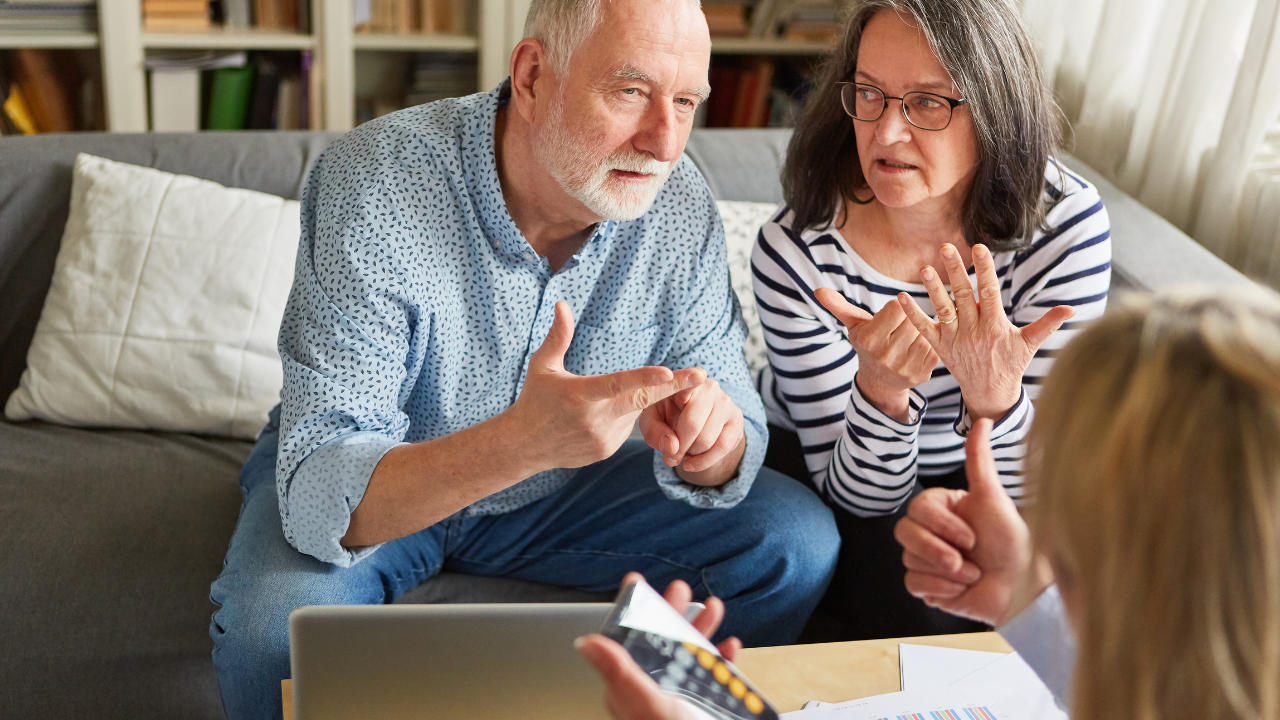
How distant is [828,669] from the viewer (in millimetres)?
1046

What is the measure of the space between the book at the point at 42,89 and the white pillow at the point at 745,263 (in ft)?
6.27

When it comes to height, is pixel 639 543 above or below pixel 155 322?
below

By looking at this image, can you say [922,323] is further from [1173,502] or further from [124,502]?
[124,502]

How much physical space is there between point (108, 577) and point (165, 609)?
0.10 metres

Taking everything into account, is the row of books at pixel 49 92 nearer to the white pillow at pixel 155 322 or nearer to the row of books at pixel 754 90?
the white pillow at pixel 155 322

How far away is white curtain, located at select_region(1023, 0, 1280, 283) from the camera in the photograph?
172 centimetres

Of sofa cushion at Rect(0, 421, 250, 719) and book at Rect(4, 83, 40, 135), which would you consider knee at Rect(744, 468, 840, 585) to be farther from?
book at Rect(4, 83, 40, 135)

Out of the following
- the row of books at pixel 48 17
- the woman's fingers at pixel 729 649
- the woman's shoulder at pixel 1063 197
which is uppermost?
the woman's shoulder at pixel 1063 197

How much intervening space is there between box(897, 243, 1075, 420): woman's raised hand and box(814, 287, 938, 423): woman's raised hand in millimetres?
20

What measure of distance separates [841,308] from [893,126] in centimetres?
27

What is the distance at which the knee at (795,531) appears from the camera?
1406mm

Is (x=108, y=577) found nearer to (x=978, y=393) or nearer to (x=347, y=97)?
(x=978, y=393)

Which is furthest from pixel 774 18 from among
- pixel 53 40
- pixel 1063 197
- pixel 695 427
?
pixel 695 427

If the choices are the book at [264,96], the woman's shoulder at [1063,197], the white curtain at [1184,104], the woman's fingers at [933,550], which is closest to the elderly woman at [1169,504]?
the woman's fingers at [933,550]
